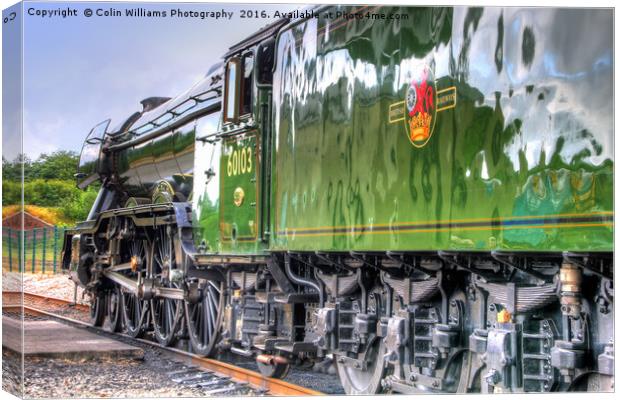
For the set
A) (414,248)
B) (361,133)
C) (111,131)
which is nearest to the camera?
(414,248)

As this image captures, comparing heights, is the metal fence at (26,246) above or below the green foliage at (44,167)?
below

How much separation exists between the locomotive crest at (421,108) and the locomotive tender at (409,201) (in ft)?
0.05

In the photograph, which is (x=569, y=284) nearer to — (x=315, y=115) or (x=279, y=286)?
(x=315, y=115)

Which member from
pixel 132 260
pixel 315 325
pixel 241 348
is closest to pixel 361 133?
pixel 315 325

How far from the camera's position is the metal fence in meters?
7.22

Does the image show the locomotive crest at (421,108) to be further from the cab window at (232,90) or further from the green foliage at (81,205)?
the green foliage at (81,205)

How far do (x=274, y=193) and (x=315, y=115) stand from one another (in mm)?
1061

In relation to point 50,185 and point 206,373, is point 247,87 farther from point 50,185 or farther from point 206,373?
point 206,373

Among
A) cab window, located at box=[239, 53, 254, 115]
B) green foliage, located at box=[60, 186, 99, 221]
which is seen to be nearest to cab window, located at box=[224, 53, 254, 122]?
cab window, located at box=[239, 53, 254, 115]

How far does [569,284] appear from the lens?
5281mm

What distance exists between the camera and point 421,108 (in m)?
6.38

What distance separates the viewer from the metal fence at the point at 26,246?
23.7 feet

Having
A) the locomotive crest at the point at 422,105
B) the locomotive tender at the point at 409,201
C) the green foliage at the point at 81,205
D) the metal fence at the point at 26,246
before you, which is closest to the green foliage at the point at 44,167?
the metal fence at the point at 26,246

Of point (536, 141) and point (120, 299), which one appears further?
point (120, 299)
